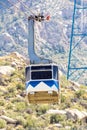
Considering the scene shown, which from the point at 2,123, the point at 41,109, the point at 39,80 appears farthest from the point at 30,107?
the point at 39,80

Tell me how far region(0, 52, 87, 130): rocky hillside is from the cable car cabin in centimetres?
2033

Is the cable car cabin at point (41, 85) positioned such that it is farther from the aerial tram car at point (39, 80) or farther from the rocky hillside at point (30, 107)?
the rocky hillside at point (30, 107)

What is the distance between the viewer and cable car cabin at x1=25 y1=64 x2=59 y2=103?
32594 mm

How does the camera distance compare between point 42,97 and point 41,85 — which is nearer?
point 41,85

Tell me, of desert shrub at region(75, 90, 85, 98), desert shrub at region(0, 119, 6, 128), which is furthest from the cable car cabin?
desert shrub at region(75, 90, 85, 98)

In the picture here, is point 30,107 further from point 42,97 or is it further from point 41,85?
point 41,85

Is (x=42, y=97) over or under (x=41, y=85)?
under

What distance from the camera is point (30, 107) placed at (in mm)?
66062

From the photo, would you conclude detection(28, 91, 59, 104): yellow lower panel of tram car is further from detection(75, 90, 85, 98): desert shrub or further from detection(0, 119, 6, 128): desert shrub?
detection(75, 90, 85, 98): desert shrub

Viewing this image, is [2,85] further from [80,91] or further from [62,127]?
[62,127]

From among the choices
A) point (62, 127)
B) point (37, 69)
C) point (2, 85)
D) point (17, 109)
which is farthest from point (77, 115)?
point (37, 69)

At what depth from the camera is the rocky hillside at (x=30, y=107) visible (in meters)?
59.4

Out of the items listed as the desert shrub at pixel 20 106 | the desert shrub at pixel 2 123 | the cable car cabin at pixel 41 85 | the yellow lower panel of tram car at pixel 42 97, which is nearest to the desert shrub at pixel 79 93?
the desert shrub at pixel 20 106

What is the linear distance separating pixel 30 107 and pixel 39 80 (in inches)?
1312
